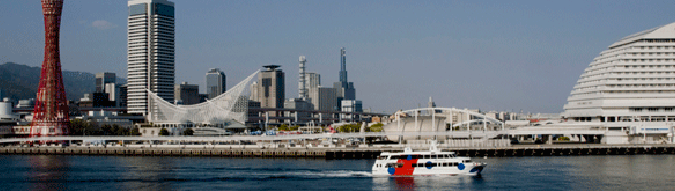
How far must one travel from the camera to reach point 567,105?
105 metres

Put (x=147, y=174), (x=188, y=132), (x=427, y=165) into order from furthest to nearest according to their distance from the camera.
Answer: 1. (x=188, y=132)
2. (x=147, y=174)
3. (x=427, y=165)

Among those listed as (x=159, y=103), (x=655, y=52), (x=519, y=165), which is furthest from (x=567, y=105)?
(x=159, y=103)

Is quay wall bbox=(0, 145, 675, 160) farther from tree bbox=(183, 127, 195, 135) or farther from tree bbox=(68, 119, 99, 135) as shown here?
tree bbox=(183, 127, 195, 135)

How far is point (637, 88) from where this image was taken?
319ft

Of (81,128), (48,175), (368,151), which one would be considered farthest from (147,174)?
(81,128)

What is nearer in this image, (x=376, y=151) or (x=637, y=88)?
(x=376, y=151)

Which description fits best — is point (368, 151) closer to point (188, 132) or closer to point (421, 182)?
point (421, 182)

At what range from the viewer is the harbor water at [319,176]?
5200cm

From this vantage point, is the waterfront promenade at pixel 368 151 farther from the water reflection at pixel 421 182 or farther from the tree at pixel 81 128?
the tree at pixel 81 128

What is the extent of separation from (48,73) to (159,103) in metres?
45.4

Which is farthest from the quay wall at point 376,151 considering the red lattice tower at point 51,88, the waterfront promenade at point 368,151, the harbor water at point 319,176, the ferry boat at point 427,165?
the red lattice tower at point 51,88

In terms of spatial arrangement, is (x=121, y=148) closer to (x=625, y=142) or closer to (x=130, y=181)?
(x=130, y=181)

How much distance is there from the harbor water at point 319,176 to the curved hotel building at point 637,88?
22052 millimetres

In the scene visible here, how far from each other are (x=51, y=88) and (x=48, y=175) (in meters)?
53.5
